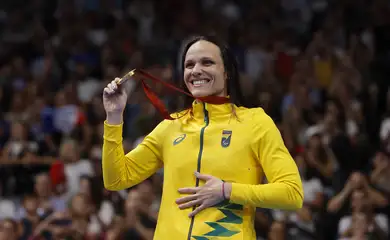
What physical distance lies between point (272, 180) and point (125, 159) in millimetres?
691

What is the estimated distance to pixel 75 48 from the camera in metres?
10.6

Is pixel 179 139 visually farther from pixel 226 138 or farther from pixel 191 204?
pixel 191 204

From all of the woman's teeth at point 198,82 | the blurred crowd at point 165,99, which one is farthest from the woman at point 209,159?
the blurred crowd at point 165,99

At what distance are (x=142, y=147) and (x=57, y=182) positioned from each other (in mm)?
4800

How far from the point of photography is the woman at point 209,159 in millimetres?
3373

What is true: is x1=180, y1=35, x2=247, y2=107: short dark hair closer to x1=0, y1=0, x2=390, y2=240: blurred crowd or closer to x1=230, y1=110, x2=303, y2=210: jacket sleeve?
x1=230, y1=110, x2=303, y2=210: jacket sleeve

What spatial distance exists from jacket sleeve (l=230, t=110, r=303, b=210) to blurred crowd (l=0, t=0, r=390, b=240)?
10.9 ft

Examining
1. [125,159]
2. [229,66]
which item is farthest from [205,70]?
[125,159]

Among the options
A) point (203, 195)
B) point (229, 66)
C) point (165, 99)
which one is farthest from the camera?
point (165, 99)

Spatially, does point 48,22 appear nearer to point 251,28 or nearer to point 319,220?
point 251,28

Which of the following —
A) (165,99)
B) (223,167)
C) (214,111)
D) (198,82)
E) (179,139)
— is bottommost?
→ (165,99)

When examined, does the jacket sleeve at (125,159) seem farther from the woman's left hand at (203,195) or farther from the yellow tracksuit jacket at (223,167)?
the woman's left hand at (203,195)

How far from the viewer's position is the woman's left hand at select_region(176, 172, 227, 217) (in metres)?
3.36

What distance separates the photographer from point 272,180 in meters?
3.39
